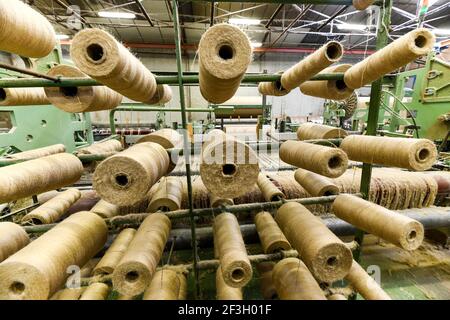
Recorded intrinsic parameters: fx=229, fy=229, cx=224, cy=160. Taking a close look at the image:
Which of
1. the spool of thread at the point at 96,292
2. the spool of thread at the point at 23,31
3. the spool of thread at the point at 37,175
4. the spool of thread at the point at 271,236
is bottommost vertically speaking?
the spool of thread at the point at 96,292

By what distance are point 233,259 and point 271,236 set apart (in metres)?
0.41

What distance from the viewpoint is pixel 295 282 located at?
3.25 ft

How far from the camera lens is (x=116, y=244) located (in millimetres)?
1285

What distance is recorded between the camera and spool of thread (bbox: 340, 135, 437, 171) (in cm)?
87

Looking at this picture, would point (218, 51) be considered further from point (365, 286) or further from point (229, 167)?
point (365, 286)

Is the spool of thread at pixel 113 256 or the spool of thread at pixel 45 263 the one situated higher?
the spool of thread at pixel 45 263

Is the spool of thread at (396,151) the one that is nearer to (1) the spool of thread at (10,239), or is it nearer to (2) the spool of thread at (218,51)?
(2) the spool of thread at (218,51)

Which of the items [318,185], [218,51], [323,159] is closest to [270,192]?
[318,185]

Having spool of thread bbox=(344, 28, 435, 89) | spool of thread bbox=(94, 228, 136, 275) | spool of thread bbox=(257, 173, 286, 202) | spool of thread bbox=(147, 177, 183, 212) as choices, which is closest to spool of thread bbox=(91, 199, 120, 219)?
spool of thread bbox=(94, 228, 136, 275)

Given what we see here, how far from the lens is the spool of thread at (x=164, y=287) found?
96 centimetres

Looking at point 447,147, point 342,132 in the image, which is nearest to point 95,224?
point 342,132

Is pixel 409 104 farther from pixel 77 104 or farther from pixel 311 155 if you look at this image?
pixel 77 104

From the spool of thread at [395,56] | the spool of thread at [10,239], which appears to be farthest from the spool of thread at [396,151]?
the spool of thread at [10,239]

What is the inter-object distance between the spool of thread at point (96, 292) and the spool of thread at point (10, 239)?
1.16 ft
